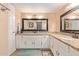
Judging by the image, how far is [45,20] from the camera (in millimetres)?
8469

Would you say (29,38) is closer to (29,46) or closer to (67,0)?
(29,46)

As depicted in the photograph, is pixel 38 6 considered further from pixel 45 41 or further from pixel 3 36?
pixel 3 36

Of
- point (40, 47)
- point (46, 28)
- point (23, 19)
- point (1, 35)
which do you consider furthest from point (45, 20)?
point (1, 35)

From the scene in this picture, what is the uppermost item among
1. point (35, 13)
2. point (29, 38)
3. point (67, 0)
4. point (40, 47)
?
point (35, 13)

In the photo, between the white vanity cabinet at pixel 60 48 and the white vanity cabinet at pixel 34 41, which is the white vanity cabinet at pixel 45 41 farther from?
the white vanity cabinet at pixel 60 48

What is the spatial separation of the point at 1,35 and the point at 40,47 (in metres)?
2.59

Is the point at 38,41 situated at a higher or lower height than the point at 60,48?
lower

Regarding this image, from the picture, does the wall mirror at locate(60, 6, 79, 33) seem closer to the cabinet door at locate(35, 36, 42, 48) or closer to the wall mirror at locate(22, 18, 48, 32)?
the cabinet door at locate(35, 36, 42, 48)

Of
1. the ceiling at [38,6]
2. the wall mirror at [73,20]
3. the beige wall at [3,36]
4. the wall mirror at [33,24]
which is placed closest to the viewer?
the wall mirror at [73,20]

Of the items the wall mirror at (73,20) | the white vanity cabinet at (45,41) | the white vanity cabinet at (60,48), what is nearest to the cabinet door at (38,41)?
the white vanity cabinet at (45,41)

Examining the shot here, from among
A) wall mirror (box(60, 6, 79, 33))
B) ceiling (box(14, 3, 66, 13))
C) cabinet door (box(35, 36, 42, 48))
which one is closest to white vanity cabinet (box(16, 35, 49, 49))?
cabinet door (box(35, 36, 42, 48))

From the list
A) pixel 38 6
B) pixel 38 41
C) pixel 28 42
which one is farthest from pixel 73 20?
pixel 28 42

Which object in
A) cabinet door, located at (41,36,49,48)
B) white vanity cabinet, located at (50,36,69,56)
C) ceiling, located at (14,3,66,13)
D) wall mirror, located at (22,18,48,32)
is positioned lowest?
cabinet door, located at (41,36,49,48)

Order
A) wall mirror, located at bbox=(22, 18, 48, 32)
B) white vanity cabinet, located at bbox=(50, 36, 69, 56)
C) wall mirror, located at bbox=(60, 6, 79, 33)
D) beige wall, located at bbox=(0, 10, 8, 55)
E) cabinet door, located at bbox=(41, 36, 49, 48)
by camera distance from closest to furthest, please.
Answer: white vanity cabinet, located at bbox=(50, 36, 69, 56)
wall mirror, located at bbox=(60, 6, 79, 33)
beige wall, located at bbox=(0, 10, 8, 55)
cabinet door, located at bbox=(41, 36, 49, 48)
wall mirror, located at bbox=(22, 18, 48, 32)
